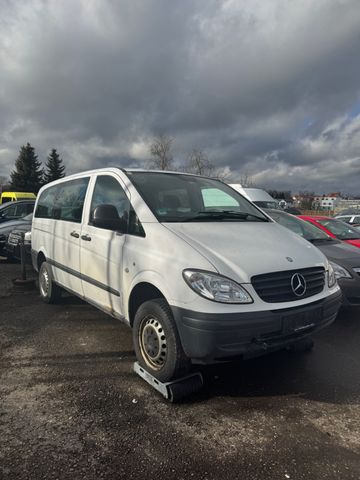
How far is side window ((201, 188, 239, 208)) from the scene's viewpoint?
4112 mm

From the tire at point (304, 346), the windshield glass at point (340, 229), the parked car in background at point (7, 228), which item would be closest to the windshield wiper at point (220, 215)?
the tire at point (304, 346)

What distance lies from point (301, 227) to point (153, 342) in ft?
14.5

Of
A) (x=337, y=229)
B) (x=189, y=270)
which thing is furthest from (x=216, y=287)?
Result: (x=337, y=229)

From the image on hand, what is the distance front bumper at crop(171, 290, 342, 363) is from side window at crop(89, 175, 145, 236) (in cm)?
101

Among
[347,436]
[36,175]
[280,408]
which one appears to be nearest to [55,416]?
[280,408]

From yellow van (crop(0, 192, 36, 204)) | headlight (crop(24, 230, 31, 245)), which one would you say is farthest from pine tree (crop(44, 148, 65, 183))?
headlight (crop(24, 230, 31, 245))

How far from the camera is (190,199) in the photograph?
3.90 meters

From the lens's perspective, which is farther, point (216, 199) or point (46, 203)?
point (46, 203)

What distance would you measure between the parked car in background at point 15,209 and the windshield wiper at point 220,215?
31.0 ft

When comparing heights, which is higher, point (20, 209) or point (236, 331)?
point (20, 209)

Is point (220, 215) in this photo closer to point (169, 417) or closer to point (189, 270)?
point (189, 270)

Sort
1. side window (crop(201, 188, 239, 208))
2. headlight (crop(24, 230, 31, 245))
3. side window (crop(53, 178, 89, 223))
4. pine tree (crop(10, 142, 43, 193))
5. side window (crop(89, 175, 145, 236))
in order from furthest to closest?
pine tree (crop(10, 142, 43, 193)), headlight (crop(24, 230, 31, 245)), side window (crop(53, 178, 89, 223)), side window (crop(201, 188, 239, 208)), side window (crop(89, 175, 145, 236))

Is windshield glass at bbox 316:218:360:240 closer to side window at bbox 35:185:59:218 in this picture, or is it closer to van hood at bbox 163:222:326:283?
van hood at bbox 163:222:326:283

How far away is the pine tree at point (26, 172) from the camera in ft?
176
